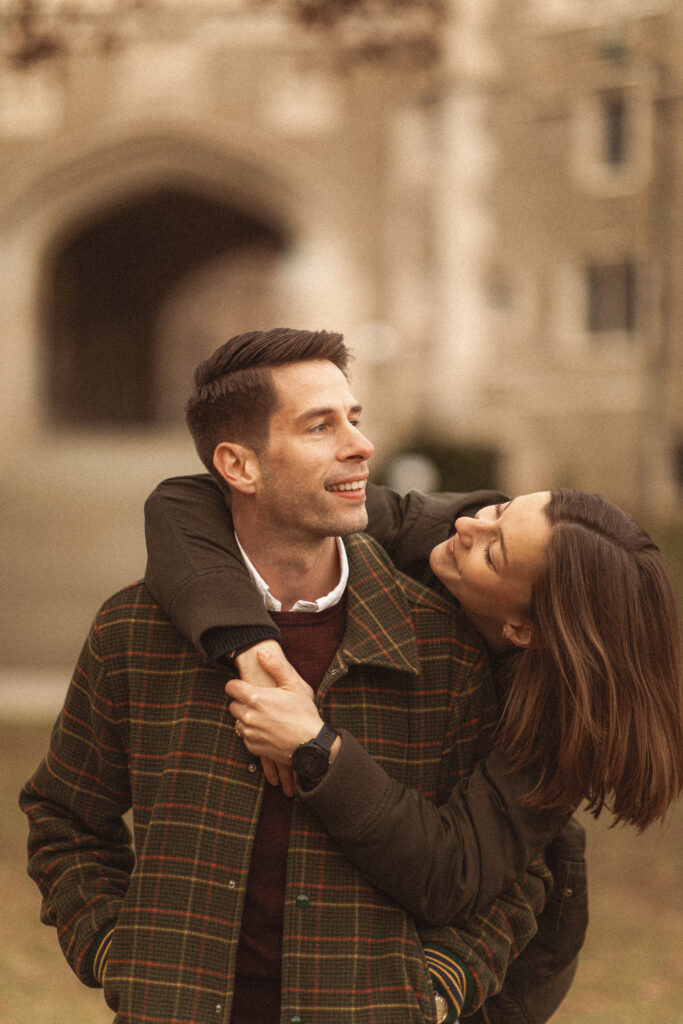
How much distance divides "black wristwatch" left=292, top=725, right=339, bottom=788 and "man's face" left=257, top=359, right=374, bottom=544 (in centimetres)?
40

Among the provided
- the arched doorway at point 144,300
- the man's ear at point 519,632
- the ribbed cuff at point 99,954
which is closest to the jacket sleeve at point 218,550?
the man's ear at point 519,632

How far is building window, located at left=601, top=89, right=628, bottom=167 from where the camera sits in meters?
15.9

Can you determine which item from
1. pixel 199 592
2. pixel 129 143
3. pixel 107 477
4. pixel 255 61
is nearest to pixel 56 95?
pixel 129 143

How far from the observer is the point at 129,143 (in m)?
17.4

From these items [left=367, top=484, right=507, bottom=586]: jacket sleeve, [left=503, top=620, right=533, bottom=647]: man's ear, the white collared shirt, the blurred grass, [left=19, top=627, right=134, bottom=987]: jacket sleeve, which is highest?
[left=367, top=484, right=507, bottom=586]: jacket sleeve

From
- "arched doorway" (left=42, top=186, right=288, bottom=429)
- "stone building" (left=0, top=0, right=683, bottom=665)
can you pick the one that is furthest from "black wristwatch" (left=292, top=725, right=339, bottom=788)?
"arched doorway" (left=42, top=186, right=288, bottom=429)

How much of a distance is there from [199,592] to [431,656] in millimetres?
444

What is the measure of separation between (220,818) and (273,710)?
9.2 inches

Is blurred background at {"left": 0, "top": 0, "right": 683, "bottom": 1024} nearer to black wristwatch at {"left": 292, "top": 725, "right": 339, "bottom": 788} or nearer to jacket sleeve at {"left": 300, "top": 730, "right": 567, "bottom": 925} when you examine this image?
jacket sleeve at {"left": 300, "top": 730, "right": 567, "bottom": 925}

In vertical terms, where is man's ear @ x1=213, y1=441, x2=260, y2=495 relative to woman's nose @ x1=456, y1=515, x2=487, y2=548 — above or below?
above

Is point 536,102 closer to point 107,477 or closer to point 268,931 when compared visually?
→ point 107,477

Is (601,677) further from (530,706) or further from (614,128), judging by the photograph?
(614,128)

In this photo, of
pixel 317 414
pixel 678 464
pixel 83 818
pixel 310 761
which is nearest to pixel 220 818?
pixel 310 761

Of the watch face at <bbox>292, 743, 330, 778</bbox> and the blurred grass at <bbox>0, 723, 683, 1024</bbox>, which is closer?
the watch face at <bbox>292, 743, 330, 778</bbox>
